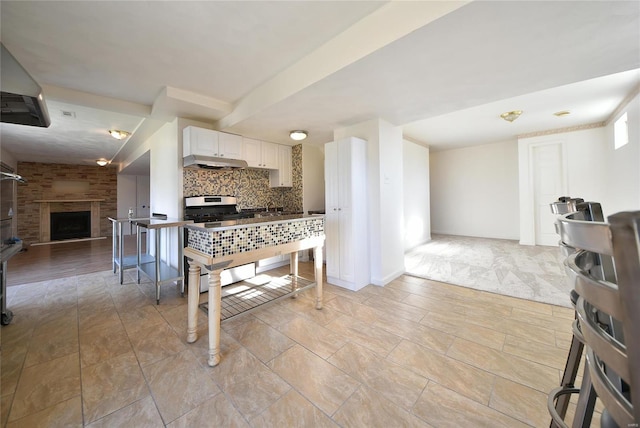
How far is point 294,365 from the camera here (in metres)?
1.74

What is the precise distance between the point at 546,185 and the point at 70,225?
13745 millimetres

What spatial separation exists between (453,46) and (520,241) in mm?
5909

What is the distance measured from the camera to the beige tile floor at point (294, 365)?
135cm

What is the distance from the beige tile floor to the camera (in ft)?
4.43

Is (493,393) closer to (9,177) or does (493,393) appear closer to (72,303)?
(72,303)

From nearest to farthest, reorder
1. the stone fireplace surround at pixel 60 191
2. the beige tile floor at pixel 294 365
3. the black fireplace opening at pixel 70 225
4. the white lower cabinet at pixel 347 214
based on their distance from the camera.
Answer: the beige tile floor at pixel 294 365, the white lower cabinet at pixel 347 214, the stone fireplace surround at pixel 60 191, the black fireplace opening at pixel 70 225

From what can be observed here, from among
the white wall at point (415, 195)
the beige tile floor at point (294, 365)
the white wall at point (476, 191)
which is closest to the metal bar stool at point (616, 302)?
the beige tile floor at point (294, 365)

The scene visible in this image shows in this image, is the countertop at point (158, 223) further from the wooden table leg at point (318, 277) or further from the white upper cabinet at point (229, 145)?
the wooden table leg at point (318, 277)

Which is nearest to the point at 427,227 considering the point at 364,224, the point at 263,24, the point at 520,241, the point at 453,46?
the point at 520,241

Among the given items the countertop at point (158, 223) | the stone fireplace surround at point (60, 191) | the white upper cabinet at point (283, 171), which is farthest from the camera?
the stone fireplace surround at point (60, 191)

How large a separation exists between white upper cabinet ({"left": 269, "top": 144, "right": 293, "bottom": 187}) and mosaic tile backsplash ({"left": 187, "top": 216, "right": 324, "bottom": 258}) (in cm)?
248

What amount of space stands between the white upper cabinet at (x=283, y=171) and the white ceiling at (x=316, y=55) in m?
1.28

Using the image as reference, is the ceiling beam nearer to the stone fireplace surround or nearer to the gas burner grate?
the gas burner grate

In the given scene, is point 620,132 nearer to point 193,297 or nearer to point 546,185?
point 546,185
